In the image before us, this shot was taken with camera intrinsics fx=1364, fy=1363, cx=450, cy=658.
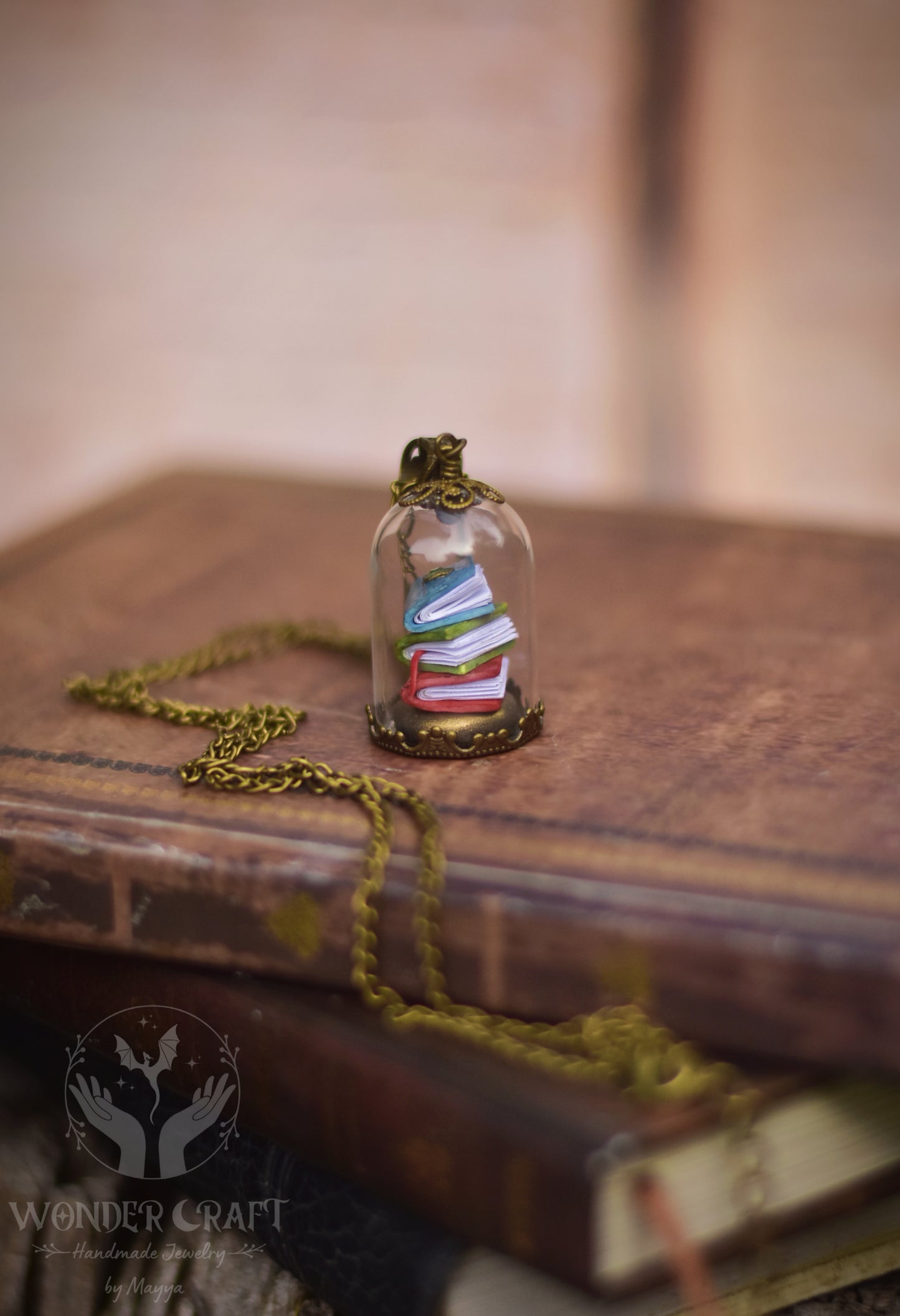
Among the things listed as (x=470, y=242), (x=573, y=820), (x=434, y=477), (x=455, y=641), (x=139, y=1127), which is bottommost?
(x=139, y=1127)

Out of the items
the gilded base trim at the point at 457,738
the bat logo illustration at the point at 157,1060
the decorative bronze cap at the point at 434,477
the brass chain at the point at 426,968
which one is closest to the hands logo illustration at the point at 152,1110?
the bat logo illustration at the point at 157,1060

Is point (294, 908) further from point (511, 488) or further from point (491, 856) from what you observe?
point (511, 488)

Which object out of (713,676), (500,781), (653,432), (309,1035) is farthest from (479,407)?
(309,1035)

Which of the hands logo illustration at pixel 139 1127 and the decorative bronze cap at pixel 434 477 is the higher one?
the decorative bronze cap at pixel 434 477

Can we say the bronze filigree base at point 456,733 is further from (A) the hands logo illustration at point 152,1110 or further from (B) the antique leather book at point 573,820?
(A) the hands logo illustration at point 152,1110

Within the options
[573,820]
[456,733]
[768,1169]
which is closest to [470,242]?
[456,733]

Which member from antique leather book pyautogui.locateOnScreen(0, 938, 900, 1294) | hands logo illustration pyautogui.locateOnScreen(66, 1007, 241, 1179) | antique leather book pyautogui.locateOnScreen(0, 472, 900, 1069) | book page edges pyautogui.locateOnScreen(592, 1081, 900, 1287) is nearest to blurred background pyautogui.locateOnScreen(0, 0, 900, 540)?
antique leather book pyautogui.locateOnScreen(0, 472, 900, 1069)

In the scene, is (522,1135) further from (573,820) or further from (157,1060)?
(157,1060)
